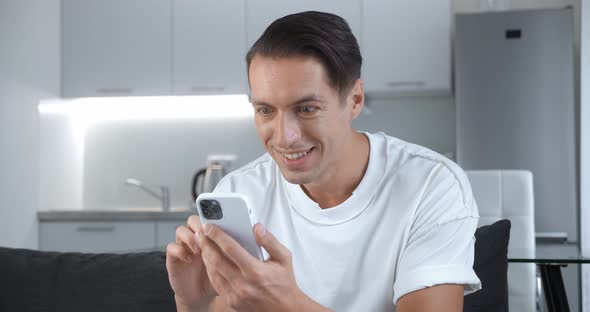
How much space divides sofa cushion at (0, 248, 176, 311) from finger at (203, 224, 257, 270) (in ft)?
1.96

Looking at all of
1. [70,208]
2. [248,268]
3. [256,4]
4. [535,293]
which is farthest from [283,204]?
[70,208]

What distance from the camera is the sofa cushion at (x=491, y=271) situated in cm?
163

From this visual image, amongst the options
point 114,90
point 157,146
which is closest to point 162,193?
point 157,146

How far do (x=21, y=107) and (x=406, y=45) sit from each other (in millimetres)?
2034

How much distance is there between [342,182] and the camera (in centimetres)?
146

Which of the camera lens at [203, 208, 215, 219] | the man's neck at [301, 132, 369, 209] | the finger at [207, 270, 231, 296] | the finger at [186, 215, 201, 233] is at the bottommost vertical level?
the finger at [207, 270, 231, 296]

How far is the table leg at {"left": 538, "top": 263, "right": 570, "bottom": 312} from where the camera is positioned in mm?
2061

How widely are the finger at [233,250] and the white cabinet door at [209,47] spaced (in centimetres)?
313

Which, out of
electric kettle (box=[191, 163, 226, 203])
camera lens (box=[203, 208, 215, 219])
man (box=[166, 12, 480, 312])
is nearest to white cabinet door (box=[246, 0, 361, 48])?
electric kettle (box=[191, 163, 226, 203])

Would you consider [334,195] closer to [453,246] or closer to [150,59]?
[453,246]

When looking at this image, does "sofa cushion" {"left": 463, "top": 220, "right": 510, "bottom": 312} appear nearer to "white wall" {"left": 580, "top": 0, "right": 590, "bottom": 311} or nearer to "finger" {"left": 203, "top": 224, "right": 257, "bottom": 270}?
"finger" {"left": 203, "top": 224, "right": 257, "bottom": 270}

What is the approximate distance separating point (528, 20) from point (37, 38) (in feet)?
8.40

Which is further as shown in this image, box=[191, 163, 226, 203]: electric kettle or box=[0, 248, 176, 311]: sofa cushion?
box=[191, 163, 226, 203]: electric kettle

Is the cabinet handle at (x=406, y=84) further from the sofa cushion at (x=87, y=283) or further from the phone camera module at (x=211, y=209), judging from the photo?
the phone camera module at (x=211, y=209)
